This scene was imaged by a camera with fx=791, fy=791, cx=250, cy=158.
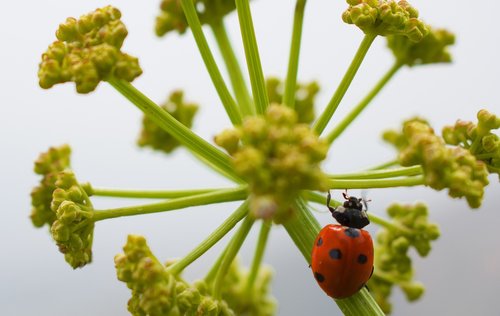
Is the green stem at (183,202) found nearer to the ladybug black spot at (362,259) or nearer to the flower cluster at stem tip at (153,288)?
the flower cluster at stem tip at (153,288)

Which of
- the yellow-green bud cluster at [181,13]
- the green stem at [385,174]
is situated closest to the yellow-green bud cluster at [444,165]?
the green stem at [385,174]

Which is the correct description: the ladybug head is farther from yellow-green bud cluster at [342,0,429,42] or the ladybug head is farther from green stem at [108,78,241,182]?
yellow-green bud cluster at [342,0,429,42]

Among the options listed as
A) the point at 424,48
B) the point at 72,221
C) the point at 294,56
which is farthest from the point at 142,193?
the point at 424,48

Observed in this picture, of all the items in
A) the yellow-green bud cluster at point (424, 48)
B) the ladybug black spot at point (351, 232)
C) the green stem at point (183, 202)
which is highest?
the yellow-green bud cluster at point (424, 48)

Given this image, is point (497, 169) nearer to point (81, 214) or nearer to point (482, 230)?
point (81, 214)

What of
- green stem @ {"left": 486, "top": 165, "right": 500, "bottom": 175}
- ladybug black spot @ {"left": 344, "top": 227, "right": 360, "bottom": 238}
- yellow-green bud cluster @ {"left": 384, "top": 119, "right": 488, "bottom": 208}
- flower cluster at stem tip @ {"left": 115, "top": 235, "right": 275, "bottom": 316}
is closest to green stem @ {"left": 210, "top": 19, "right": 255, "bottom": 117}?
ladybug black spot @ {"left": 344, "top": 227, "right": 360, "bottom": 238}

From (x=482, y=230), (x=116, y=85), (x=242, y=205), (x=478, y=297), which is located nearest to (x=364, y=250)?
(x=242, y=205)

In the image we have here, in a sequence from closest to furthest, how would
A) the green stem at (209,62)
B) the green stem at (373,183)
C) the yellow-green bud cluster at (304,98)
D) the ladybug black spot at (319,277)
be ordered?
the green stem at (373,183) → the green stem at (209,62) → the ladybug black spot at (319,277) → the yellow-green bud cluster at (304,98)

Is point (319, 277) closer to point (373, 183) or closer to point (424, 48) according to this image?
point (373, 183)
